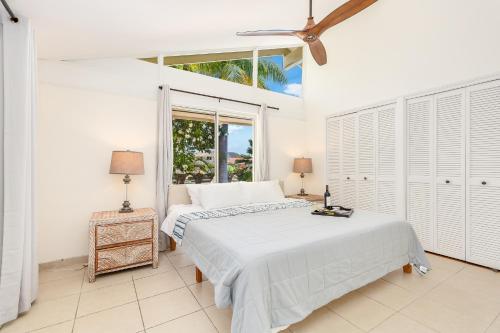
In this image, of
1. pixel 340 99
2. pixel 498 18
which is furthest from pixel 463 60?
pixel 340 99

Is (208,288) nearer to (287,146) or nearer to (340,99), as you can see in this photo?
(287,146)

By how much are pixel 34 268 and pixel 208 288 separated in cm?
155

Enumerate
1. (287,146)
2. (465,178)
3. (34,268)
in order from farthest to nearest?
(287,146) < (465,178) < (34,268)

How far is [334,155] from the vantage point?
14.9 ft

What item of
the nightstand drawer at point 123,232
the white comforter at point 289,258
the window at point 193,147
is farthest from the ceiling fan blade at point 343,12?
the nightstand drawer at point 123,232

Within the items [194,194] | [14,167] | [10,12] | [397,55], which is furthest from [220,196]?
[397,55]

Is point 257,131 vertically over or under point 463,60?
under

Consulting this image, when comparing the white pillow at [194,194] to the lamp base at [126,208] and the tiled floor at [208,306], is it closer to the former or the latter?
the lamp base at [126,208]

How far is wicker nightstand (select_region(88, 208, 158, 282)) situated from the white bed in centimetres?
67

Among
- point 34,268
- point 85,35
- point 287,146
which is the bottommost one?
point 34,268

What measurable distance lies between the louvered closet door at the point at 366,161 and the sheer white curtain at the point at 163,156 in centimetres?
320

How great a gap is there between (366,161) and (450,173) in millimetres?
1170

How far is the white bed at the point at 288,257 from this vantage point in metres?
1.46

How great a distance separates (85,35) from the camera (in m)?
2.21
